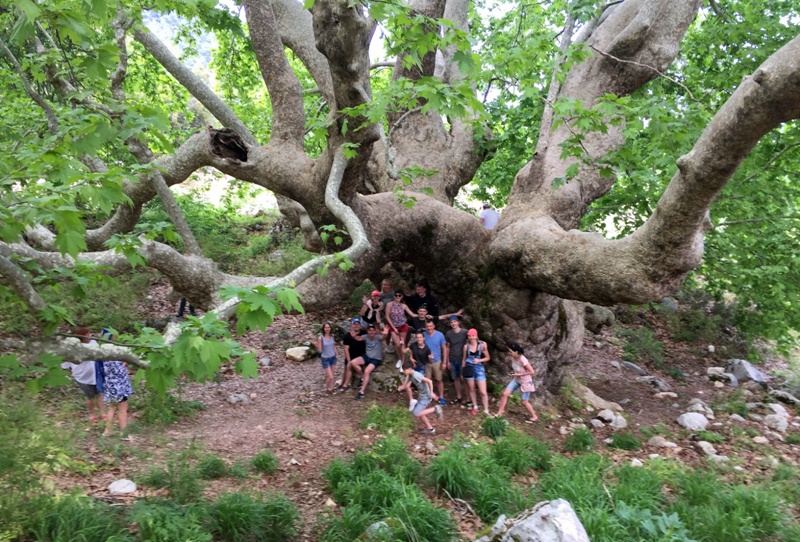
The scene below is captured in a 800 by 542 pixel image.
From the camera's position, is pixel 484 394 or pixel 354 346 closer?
pixel 484 394

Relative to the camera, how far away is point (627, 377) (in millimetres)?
11312

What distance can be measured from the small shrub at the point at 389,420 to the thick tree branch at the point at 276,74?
158 inches

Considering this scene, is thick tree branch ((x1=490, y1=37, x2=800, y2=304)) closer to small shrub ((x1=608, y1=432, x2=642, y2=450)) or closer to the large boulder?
small shrub ((x1=608, y1=432, x2=642, y2=450))

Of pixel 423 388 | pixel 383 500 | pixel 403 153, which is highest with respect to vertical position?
pixel 403 153

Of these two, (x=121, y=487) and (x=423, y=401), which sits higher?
(x=423, y=401)

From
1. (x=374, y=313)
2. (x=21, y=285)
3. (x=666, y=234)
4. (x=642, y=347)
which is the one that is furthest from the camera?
(x=642, y=347)

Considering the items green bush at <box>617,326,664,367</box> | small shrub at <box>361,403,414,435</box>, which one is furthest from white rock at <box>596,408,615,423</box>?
green bush at <box>617,326,664,367</box>

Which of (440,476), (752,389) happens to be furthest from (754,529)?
(752,389)

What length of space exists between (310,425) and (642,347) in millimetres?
8762

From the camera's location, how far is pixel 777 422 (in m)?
8.74

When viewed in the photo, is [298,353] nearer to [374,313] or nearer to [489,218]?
[374,313]

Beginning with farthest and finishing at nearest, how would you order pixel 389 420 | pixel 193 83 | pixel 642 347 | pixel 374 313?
1. pixel 642 347
2. pixel 374 313
3. pixel 193 83
4. pixel 389 420

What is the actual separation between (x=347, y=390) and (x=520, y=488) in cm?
393

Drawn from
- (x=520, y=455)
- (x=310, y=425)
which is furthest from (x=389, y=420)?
(x=520, y=455)
